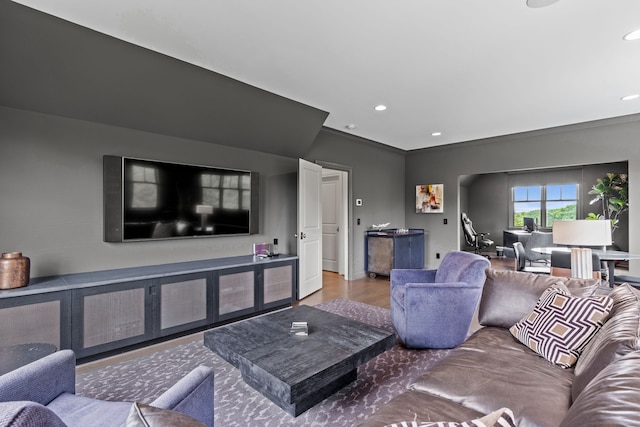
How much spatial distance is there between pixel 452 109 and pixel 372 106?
112cm

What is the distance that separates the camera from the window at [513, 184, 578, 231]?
784cm

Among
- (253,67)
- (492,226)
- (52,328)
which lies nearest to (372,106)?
(253,67)

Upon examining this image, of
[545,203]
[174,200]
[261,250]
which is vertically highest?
[545,203]

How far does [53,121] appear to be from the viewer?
2709 mm

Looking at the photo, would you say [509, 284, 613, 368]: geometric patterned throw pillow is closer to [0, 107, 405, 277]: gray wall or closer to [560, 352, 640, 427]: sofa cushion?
[560, 352, 640, 427]: sofa cushion

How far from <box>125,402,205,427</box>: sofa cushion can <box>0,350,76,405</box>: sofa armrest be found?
35.0 inches

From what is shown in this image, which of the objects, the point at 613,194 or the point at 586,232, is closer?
the point at 586,232

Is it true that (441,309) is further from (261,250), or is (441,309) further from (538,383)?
(261,250)

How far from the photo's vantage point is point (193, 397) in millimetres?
1172

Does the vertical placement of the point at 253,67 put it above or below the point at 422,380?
above

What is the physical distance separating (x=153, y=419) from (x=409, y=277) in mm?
2978

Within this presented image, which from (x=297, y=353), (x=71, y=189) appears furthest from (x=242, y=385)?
(x=71, y=189)

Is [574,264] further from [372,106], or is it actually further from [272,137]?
[272,137]

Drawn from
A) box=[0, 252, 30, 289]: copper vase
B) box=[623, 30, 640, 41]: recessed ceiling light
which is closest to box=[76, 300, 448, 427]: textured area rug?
box=[0, 252, 30, 289]: copper vase
